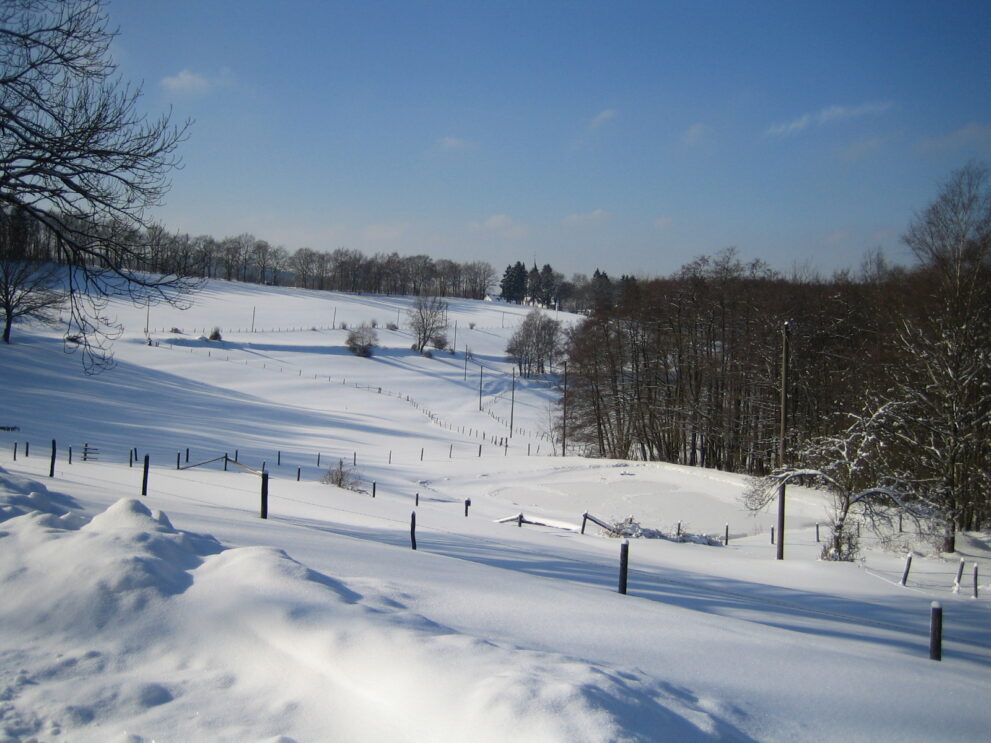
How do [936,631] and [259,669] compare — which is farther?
[936,631]

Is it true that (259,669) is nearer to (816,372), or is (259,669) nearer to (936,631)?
(936,631)

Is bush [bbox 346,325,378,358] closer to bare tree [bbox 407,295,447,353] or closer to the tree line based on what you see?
bare tree [bbox 407,295,447,353]

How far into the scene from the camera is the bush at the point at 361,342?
78125 millimetres

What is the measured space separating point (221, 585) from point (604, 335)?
147 ft

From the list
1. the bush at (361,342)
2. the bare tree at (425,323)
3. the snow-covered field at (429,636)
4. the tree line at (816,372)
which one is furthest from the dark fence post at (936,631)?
the bare tree at (425,323)

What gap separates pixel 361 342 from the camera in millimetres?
78750

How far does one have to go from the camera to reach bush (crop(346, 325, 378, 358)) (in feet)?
256

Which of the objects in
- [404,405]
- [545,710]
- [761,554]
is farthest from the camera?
[404,405]

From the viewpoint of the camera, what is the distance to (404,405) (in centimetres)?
5934

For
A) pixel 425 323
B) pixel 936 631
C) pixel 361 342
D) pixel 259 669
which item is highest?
pixel 425 323

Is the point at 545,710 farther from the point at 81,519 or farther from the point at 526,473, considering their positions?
the point at 526,473

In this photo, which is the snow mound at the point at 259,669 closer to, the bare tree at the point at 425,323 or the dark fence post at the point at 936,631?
the dark fence post at the point at 936,631

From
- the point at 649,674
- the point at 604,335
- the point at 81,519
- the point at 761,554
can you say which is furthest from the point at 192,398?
the point at 649,674

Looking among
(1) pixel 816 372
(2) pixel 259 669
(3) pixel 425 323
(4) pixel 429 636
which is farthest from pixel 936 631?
(3) pixel 425 323
